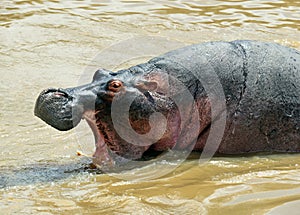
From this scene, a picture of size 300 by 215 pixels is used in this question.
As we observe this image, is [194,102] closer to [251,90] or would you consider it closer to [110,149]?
[251,90]

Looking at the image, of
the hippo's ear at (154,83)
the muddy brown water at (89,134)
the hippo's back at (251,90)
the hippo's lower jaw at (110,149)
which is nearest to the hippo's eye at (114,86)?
the hippo's ear at (154,83)

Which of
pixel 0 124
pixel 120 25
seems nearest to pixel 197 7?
pixel 120 25

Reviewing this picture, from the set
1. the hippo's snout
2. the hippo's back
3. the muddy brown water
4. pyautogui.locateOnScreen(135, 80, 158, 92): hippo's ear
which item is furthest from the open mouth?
the hippo's back

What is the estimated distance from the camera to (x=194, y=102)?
4.86 meters

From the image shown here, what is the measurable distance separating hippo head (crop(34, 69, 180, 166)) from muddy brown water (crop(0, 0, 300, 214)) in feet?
0.70

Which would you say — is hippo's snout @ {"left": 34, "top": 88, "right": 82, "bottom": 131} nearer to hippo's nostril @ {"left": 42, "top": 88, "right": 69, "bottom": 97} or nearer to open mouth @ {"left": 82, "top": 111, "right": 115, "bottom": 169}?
hippo's nostril @ {"left": 42, "top": 88, "right": 69, "bottom": 97}

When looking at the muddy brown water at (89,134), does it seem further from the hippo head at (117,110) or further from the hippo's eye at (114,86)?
the hippo's eye at (114,86)

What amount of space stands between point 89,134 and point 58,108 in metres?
1.10

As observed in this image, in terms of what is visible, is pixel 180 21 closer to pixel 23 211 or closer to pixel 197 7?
pixel 197 7

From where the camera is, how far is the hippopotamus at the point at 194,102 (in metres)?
4.66

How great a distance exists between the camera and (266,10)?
10547mm

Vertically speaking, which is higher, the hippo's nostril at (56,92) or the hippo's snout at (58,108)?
the hippo's nostril at (56,92)

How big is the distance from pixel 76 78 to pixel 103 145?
8.59 feet

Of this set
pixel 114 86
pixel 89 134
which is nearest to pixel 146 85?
pixel 114 86
